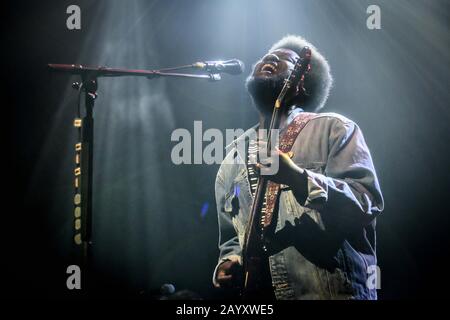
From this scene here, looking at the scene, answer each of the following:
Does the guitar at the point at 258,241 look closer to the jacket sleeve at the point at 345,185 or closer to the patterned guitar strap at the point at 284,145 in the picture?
the patterned guitar strap at the point at 284,145

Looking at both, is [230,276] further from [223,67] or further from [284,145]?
[223,67]

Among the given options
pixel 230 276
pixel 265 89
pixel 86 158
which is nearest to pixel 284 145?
pixel 265 89

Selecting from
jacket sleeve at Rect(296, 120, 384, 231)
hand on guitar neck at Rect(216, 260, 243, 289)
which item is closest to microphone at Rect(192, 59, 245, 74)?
jacket sleeve at Rect(296, 120, 384, 231)

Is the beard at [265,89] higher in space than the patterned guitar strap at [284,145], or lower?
higher

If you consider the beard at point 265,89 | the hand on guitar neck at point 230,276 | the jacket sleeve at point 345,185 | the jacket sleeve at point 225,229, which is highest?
the beard at point 265,89

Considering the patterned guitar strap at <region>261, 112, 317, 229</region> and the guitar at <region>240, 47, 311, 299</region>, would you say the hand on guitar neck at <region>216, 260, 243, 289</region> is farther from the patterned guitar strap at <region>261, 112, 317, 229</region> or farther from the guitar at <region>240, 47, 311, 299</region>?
the patterned guitar strap at <region>261, 112, 317, 229</region>

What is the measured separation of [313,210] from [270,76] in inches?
27.2

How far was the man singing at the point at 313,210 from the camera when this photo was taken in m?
1.92

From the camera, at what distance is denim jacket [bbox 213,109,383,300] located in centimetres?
197

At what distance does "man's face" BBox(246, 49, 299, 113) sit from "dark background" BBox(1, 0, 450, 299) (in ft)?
0.80

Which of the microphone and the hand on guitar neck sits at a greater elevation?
the microphone

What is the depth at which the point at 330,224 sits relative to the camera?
204cm

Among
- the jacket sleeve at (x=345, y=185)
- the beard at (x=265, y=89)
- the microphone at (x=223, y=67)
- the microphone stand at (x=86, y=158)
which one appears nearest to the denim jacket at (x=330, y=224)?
the jacket sleeve at (x=345, y=185)
